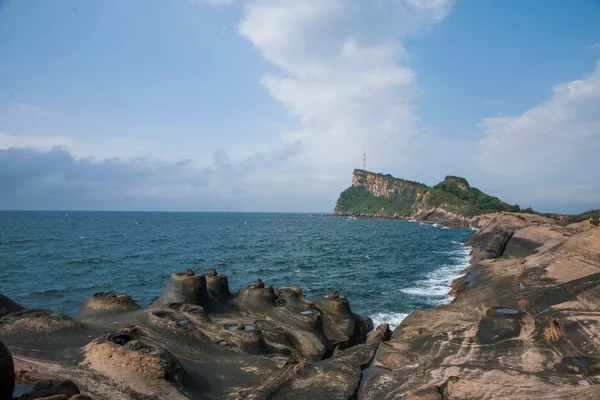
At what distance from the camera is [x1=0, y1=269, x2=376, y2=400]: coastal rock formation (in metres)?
10.0

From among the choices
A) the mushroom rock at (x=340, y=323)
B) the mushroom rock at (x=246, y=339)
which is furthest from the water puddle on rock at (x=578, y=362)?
the mushroom rock at (x=340, y=323)

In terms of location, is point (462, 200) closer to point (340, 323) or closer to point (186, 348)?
point (340, 323)

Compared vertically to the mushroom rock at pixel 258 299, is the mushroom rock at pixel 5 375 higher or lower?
higher

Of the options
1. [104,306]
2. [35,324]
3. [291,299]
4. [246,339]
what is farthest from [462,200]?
[35,324]

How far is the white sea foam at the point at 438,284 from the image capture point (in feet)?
103

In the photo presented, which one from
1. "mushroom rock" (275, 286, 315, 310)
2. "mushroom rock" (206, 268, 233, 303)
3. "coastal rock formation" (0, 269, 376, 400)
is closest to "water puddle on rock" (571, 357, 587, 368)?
"coastal rock formation" (0, 269, 376, 400)

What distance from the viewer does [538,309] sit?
17453mm

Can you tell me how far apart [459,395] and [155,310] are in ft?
36.9

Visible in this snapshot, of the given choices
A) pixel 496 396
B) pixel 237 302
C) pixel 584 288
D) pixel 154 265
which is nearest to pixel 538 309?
pixel 584 288

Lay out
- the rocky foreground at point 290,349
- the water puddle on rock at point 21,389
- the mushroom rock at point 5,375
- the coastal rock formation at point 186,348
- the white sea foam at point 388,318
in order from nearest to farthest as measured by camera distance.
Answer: the mushroom rock at point 5,375 < the water puddle on rock at point 21,389 < the rocky foreground at point 290,349 < the coastal rock formation at point 186,348 < the white sea foam at point 388,318

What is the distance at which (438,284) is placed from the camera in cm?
3666

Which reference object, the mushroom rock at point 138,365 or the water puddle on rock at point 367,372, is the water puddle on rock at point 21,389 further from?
the water puddle on rock at point 367,372

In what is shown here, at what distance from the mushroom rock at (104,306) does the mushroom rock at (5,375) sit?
9.45 m

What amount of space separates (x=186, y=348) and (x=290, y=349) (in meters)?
4.42
